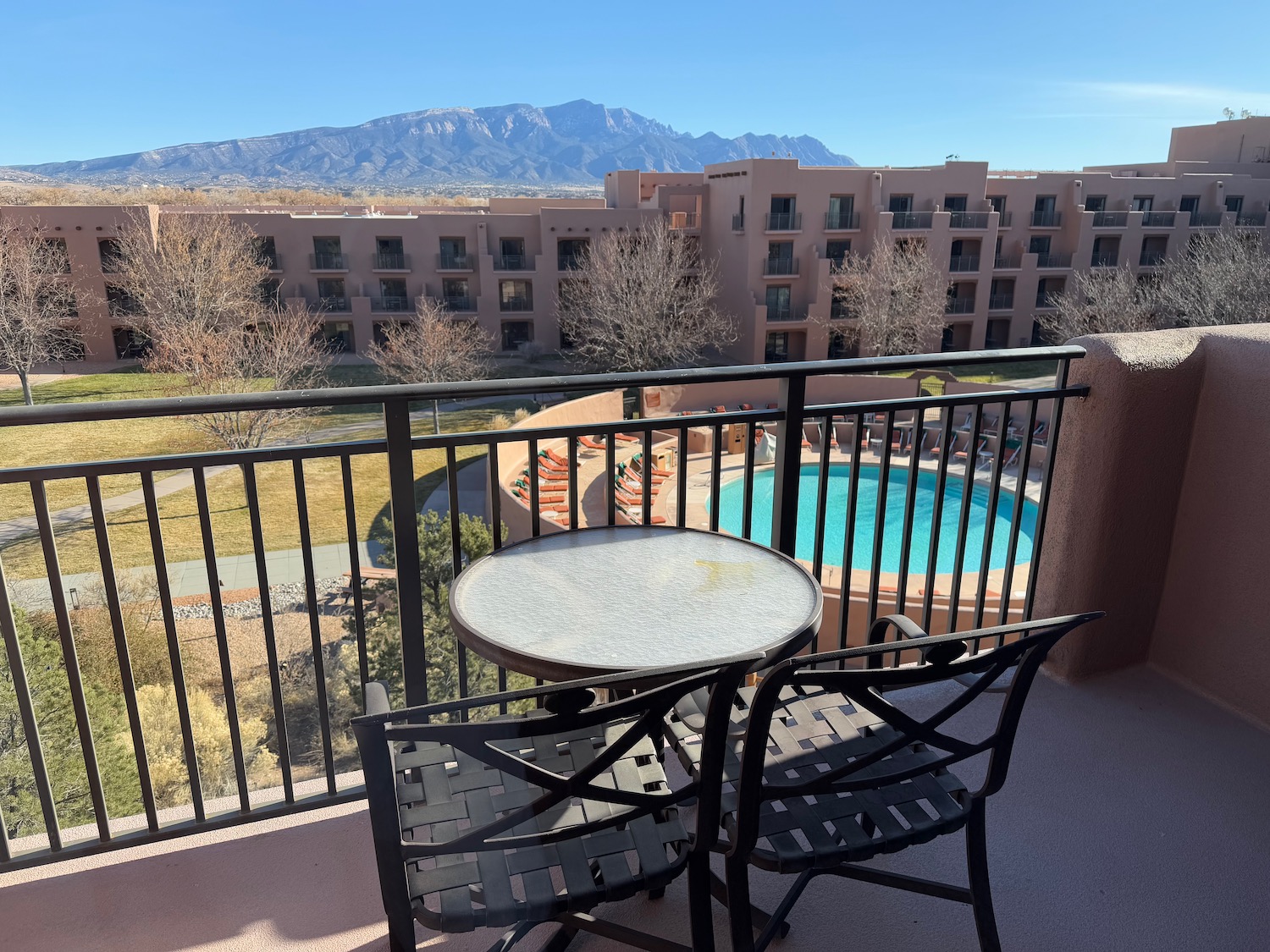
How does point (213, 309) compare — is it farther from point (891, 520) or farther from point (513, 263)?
point (891, 520)

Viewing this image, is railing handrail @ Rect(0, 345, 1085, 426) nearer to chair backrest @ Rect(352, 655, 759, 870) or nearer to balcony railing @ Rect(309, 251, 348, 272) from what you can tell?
chair backrest @ Rect(352, 655, 759, 870)

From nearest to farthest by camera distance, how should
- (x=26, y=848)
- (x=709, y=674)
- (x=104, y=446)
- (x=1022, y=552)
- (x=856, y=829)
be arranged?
(x=709, y=674) < (x=856, y=829) < (x=26, y=848) < (x=1022, y=552) < (x=104, y=446)

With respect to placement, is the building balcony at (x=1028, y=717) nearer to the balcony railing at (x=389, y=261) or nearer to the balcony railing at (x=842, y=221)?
the balcony railing at (x=842, y=221)

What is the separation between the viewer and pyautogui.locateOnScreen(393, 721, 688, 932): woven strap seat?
1217mm

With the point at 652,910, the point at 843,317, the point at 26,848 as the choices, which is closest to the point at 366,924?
the point at 652,910

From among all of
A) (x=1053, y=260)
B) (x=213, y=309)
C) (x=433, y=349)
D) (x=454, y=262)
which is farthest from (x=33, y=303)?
(x=1053, y=260)

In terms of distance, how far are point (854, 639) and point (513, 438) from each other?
8.65m

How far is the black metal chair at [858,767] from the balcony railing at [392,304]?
96.5 ft

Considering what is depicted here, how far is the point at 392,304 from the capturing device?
1146 inches

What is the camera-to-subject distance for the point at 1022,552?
46.5 ft

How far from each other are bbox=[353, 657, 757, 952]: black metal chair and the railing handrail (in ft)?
2.03

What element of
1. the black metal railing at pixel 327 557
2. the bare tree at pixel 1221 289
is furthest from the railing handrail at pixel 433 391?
the bare tree at pixel 1221 289

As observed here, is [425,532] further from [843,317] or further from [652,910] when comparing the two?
[843,317]

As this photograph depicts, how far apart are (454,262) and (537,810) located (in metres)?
29.6
